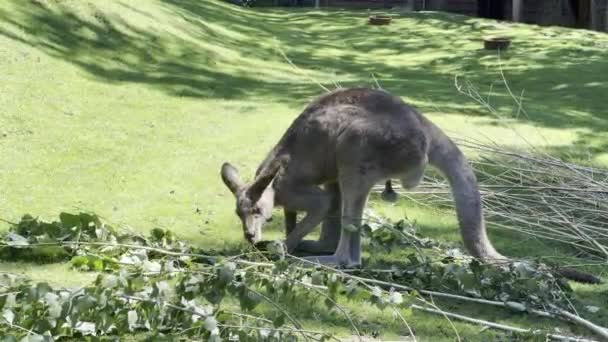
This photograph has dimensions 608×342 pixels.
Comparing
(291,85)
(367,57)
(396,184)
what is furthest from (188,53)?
(396,184)

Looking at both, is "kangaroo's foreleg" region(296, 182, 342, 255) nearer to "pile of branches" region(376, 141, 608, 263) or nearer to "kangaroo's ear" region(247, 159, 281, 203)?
"kangaroo's ear" region(247, 159, 281, 203)

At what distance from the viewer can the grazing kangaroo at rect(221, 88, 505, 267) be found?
13.6 feet

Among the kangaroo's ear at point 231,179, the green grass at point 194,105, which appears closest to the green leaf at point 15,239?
the green grass at point 194,105

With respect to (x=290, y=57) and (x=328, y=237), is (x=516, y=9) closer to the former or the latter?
(x=290, y=57)

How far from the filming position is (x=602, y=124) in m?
8.44

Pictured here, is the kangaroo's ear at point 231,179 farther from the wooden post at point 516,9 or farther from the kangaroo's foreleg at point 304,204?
the wooden post at point 516,9

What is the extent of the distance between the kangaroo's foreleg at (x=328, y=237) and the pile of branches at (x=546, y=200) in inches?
33.5

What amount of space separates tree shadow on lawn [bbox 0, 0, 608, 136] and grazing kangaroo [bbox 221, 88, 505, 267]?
3864 mm

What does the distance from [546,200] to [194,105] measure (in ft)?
12.3

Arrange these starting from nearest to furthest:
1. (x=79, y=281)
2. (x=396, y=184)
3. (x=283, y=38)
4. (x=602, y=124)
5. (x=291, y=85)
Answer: (x=79, y=281)
(x=396, y=184)
(x=602, y=124)
(x=291, y=85)
(x=283, y=38)

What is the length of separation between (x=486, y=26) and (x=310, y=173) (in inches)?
527

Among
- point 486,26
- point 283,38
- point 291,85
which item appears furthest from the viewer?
point 486,26

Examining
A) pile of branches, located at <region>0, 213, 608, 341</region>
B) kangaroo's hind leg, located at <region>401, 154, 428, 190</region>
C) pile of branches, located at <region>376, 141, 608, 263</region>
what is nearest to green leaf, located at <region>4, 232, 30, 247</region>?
pile of branches, located at <region>0, 213, 608, 341</region>

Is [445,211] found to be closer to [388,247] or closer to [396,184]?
[396,184]
